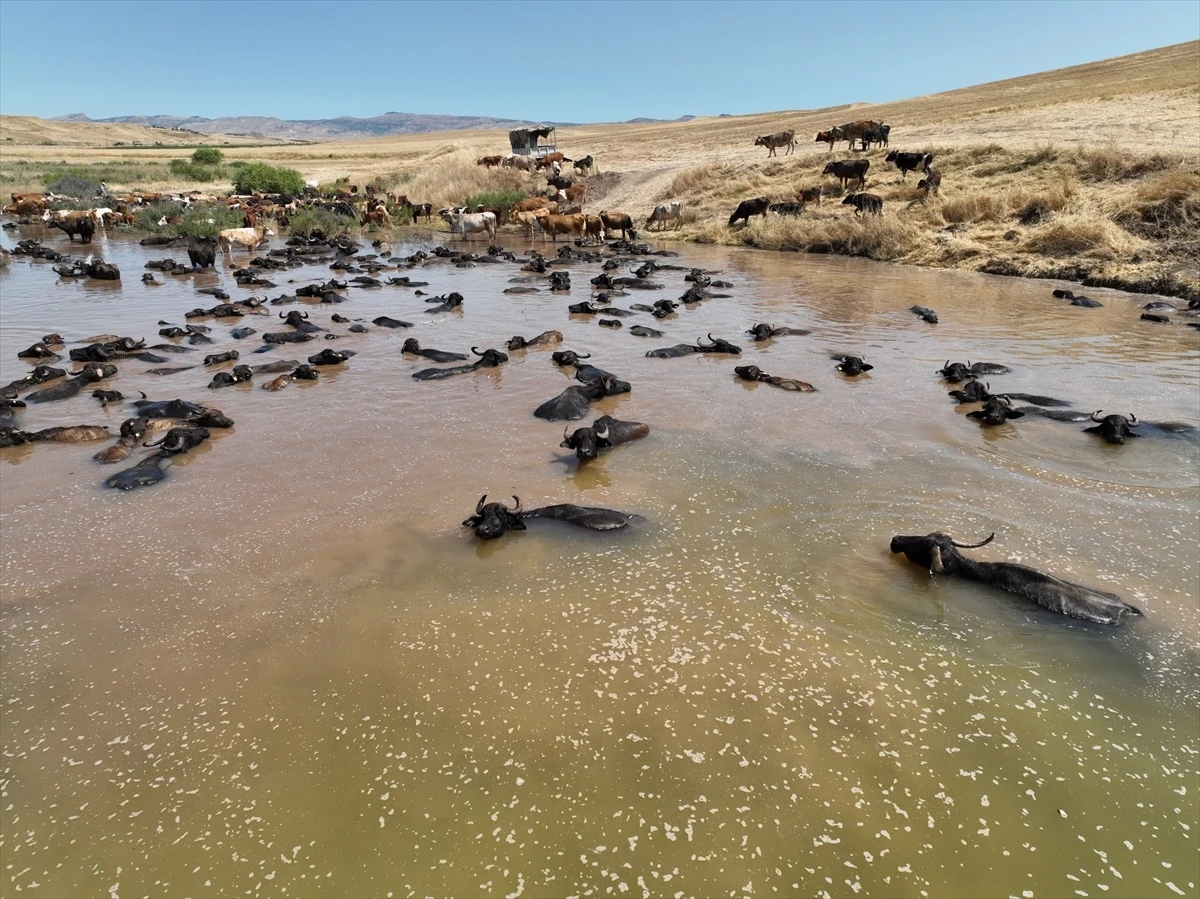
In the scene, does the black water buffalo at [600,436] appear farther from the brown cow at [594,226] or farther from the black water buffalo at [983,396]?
Answer: the brown cow at [594,226]

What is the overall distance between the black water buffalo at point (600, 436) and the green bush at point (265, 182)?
44.4 meters

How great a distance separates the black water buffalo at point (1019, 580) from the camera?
441 centimetres

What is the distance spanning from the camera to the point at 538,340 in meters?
11.7

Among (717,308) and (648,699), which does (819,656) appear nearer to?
(648,699)

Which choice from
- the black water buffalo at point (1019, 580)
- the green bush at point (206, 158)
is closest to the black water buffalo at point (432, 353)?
the black water buffalo at point (1019, 580)

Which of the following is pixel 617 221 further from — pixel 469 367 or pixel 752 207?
pixel 469 367

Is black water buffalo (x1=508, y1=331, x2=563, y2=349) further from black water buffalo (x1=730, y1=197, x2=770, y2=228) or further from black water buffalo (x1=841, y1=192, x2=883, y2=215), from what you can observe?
black water buffalo (x1=730, y1=197, x2=770, y2=228)

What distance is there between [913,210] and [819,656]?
822 inches

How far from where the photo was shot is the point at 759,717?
12.0 ft

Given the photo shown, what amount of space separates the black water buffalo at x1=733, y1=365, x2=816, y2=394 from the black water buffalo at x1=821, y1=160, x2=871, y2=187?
17.5 metres

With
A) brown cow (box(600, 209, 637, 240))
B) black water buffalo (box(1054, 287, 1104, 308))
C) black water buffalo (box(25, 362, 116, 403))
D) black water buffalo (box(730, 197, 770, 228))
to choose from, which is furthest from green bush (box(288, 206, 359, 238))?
black water buffalo (box(1054, 287, 1104, 308))

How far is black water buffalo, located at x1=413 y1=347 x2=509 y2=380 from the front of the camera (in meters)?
9.76

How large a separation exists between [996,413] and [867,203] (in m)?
15.9

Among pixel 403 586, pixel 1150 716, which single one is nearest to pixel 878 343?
pixel 1150 716
